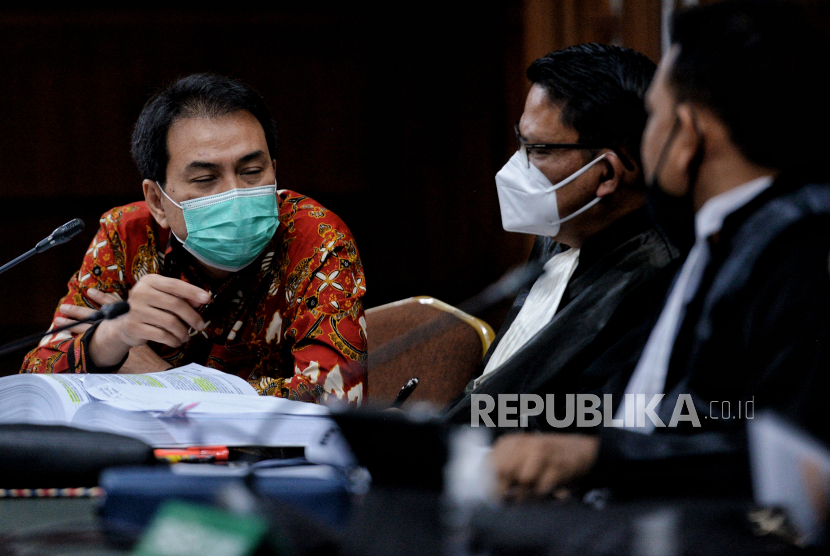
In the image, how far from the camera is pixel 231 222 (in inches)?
59.0

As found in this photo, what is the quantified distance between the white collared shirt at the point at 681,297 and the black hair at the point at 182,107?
39.0 inches

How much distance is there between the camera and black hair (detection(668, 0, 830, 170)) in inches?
30.8

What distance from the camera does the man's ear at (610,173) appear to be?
1285 mm

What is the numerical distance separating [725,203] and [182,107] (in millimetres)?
1093

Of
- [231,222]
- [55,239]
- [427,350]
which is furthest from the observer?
[427,350]

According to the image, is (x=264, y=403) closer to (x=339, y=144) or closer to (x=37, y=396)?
(x=37, y=396)

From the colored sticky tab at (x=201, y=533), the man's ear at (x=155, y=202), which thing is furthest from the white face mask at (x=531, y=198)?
the colored sticky tab at (x=201, y=533)

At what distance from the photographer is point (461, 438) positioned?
62cm

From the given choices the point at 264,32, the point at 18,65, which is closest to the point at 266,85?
the point at 264,32

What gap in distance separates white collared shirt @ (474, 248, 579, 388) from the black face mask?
335mm

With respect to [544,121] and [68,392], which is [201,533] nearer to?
[68,392]

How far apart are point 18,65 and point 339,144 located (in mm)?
1089

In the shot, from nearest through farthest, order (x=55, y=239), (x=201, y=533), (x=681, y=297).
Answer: (x=201, y=533) → (x=681, y=297) → (x=55, y=239)

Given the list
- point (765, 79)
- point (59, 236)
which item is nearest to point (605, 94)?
point (765, 79)
